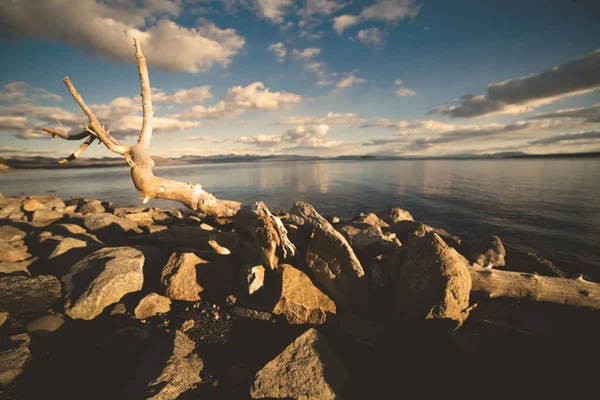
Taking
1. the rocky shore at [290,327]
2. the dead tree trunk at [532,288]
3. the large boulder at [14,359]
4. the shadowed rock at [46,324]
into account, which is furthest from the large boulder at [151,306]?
the dead tree trunk at [532,288]

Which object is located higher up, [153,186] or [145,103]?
[145,103]

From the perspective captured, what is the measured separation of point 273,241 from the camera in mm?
6133

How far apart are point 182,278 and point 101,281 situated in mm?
1831

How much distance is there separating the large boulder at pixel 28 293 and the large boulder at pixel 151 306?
228 cm

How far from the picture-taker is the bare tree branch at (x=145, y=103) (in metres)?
5.93

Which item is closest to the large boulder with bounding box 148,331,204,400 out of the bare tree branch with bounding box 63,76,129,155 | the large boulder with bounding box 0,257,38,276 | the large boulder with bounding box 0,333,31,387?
the large boulder with bounding box 0,333,31,387

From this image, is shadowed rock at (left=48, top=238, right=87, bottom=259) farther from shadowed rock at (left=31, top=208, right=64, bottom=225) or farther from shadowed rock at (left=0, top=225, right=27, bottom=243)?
shadowed rock at (left=31, top=208, right=64, bottom=225)

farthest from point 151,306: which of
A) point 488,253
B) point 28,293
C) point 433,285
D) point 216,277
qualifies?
point 488,253

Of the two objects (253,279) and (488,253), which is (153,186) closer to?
(253,279)

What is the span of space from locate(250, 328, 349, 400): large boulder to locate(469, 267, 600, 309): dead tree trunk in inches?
166

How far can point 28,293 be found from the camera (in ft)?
19.1

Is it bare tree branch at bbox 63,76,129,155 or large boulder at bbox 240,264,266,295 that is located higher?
bare tree branch at bbox 63,76,129,155

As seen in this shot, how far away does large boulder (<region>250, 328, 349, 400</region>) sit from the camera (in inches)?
141

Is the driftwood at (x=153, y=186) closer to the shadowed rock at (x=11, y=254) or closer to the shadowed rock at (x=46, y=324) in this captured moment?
the shadowed rock at (x=46, y=324)
